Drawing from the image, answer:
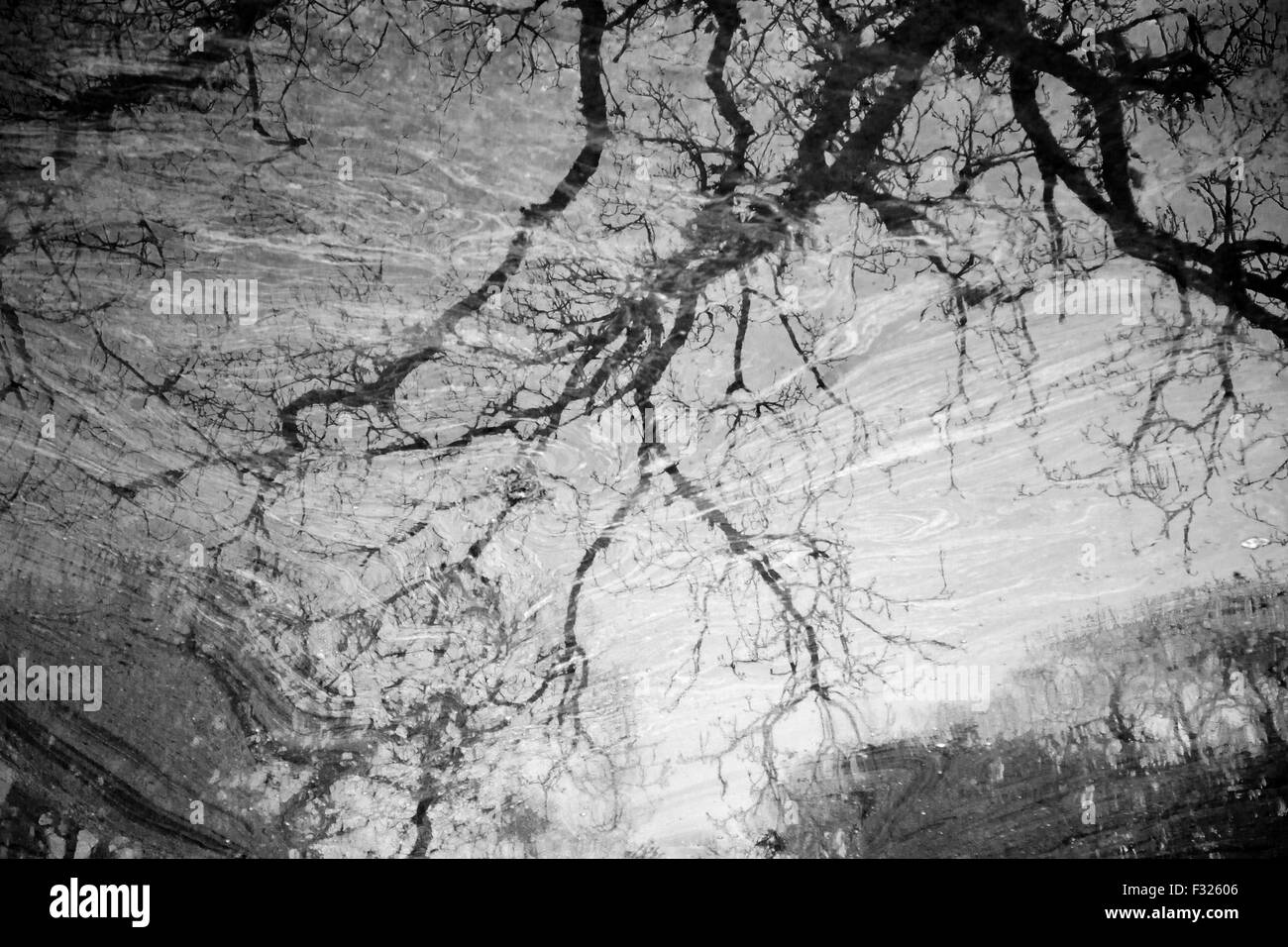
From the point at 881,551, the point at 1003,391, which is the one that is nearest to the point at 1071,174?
the point at 1003,391

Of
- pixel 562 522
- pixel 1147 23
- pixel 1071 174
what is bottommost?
pixel 562 522

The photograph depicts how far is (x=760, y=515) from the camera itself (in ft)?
5.99

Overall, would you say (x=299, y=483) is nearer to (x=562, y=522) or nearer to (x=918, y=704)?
(x=562, y=522)

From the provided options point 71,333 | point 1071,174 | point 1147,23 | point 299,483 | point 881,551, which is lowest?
point 881,551

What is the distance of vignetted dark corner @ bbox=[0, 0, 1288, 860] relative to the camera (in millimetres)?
1790

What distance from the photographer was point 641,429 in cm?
182

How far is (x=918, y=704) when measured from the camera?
182 cm

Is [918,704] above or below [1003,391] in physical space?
below

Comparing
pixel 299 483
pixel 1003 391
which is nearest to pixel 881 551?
pixel 1003 391

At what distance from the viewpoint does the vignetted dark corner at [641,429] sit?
1.79 m

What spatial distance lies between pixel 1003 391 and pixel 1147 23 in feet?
2.76

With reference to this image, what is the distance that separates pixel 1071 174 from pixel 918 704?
118 centimetres
